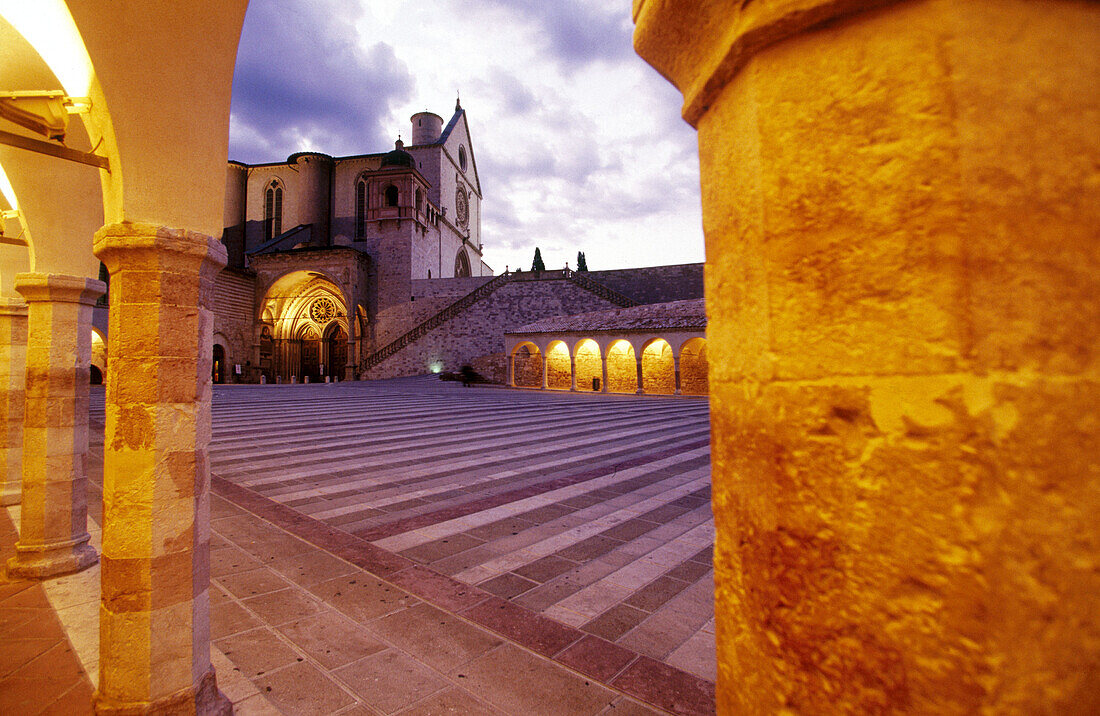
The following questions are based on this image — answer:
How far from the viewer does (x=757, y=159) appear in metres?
1.08

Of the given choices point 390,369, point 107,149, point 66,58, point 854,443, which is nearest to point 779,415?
point 854,443

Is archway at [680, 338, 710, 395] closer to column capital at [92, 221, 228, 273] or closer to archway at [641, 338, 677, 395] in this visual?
archway at [641, 338, 677, 395]

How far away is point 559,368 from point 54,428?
2353 cm

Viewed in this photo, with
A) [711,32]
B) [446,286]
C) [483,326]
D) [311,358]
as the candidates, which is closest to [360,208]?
[446,286]

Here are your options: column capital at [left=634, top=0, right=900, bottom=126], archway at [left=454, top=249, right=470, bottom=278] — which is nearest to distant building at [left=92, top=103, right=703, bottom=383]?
archway at [left=454, top=249, right=470, bottom=278]

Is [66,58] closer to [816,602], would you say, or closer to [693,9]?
[693,9]

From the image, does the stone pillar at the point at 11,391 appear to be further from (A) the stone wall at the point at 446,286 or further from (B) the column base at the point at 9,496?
(A) the stone wall at the point at 446,286

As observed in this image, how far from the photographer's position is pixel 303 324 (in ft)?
120

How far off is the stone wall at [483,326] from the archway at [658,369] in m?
7.38

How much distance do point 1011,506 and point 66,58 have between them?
4.55 meters

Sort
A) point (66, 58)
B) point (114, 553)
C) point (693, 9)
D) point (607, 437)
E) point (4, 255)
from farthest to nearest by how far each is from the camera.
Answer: point (607, 437)
point (4, 255)
point (66, 58)
point (114, 553)
point (693, 9)

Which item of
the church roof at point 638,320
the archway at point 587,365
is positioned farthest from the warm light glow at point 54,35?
the archway at point 587,365

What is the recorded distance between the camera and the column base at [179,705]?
2.15 meters

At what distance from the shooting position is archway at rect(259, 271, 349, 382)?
33300 millimetres
